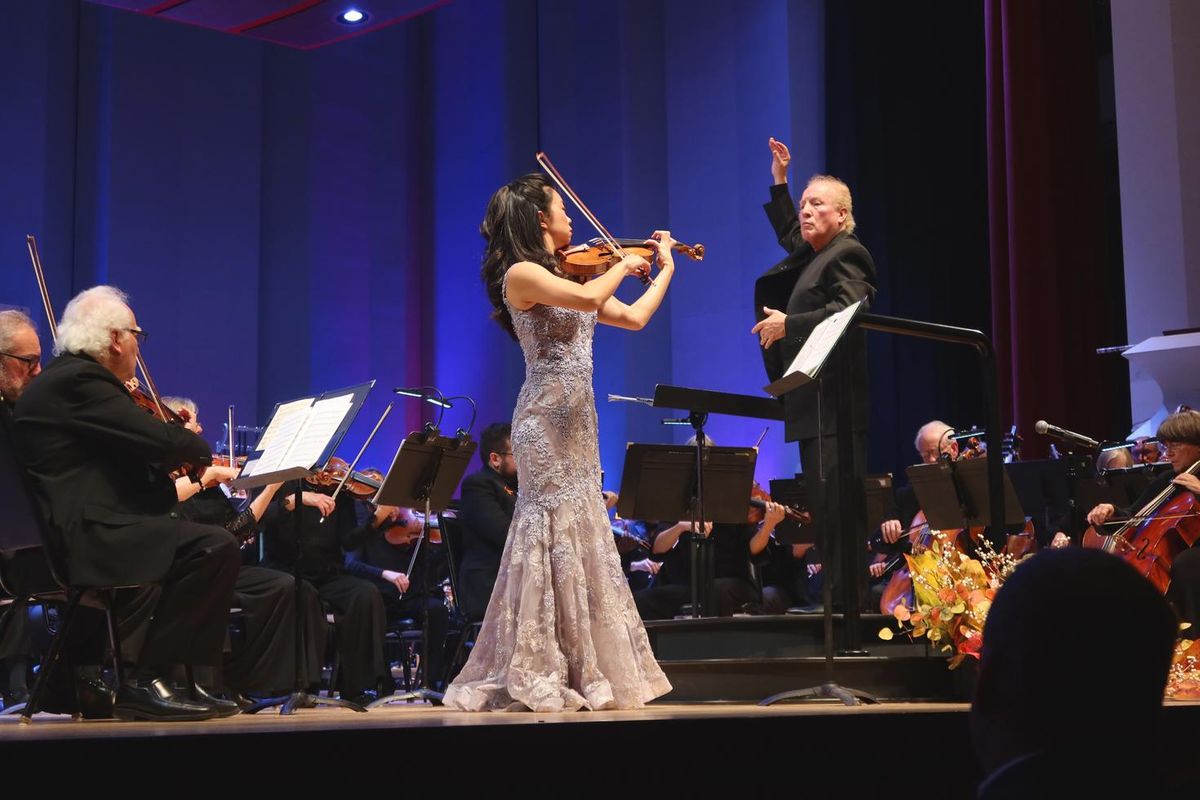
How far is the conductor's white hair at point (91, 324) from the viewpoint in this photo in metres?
3.63

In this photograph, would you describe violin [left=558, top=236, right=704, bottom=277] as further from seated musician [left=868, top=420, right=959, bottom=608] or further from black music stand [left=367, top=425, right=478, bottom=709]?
seated musician [left=868, top=420, right=959, bottom=608]

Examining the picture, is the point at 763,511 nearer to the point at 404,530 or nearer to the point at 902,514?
the point at 902,514

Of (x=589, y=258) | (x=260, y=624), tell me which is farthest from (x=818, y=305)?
(x=260, y=624)

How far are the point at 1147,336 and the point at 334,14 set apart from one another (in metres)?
5.21

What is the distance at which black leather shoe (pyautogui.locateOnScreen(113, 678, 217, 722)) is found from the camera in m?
3.47

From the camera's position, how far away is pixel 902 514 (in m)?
6.74

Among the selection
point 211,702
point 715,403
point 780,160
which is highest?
point 780,160

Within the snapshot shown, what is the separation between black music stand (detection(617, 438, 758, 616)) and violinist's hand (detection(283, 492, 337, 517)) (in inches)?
54.4

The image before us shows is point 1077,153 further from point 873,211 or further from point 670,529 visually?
point 670,529

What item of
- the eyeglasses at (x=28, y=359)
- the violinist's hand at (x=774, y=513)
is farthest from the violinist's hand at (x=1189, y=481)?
the eyeglasses at (x=28, y=359)

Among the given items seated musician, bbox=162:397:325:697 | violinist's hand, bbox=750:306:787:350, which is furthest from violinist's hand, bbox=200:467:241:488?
violinist's hand, bbox=750:306:787:350

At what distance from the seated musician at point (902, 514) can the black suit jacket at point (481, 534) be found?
6.34 ft

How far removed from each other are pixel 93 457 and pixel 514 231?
1.36 metres

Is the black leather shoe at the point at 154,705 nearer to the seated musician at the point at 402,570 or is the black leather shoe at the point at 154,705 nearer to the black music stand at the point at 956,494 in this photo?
the seated musician at the point at 402,570
